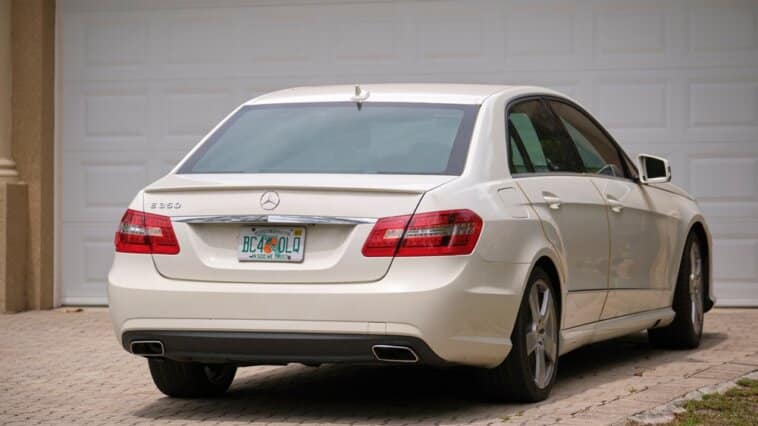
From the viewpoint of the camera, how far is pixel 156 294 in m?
6.71

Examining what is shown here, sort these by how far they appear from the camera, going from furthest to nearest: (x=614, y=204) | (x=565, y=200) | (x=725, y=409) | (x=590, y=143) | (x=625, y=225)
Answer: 1. (x=590, y=143)
2. (x=625, y=225)
3. (x=614, y=204)
4. (x=565, y=200)
5. (x=725, y=409)

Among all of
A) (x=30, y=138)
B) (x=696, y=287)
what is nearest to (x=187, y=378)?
(x=696, y=287)

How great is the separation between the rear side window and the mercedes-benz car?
0.02m

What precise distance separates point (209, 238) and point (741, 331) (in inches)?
203

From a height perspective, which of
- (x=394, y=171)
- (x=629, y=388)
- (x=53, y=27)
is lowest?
(x=629, y=388)

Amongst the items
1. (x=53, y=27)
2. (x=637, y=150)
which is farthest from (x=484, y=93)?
(x=53, y=27)

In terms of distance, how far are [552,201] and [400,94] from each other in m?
0.88

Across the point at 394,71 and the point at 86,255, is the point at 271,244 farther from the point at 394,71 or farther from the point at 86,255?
the point at 86,255

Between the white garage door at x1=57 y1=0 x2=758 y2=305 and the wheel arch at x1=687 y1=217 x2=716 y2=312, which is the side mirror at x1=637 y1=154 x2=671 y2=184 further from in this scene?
the white garage door at x1=57 y1=0 x2=758 y2=305

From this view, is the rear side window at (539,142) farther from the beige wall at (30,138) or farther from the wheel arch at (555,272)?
the beige wall at (30,138)

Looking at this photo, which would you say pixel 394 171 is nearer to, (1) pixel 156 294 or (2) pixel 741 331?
(1) pixel 156 294

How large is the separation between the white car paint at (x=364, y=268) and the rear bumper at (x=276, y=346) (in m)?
0.03

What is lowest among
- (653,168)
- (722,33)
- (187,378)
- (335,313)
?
(187,378)

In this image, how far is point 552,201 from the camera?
7.47 meters
